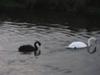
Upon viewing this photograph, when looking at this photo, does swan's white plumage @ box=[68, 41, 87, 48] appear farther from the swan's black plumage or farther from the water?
the swan's black plumage

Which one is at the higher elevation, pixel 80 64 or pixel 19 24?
pixel 19 24

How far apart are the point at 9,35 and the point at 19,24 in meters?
5.85

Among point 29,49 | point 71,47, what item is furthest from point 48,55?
point 71,47

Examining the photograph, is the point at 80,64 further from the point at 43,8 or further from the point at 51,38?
the point at 43,8

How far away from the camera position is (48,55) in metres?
23.3

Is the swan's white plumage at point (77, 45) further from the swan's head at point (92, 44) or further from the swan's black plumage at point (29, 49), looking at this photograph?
the swan's black plumage at point (29, 49)

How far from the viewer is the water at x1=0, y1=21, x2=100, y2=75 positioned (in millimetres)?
20703

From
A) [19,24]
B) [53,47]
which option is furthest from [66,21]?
[53,47]

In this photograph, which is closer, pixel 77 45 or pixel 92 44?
pixel 77 45

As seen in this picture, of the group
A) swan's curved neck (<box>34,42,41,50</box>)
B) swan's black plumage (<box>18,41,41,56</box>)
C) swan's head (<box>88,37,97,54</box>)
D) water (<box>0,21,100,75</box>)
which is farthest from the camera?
swan's head (<box>88,37,97,54</box>)

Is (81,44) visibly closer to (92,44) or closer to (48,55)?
(92,44)

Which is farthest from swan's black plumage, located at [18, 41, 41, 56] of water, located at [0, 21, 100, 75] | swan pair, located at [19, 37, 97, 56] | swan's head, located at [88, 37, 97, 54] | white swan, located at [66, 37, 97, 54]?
swan's head, located at [88, 37, 97, 54]

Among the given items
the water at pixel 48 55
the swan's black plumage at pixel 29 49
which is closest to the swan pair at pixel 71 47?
the swan's black plumage at pixel 29 49

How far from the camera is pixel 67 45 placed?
25859 mm
